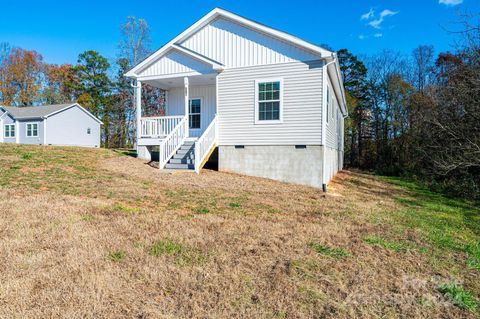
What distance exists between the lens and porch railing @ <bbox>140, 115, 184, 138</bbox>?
13.0 metres

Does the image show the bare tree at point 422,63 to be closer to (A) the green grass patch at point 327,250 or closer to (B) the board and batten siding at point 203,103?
(B) the board and batten siding at point 203,103

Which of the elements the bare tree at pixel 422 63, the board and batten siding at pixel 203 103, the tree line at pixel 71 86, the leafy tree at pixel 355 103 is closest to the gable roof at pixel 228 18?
the board and batten siding at pixel 203 103

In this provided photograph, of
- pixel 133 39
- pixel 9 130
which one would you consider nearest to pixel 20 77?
pixel 9 130

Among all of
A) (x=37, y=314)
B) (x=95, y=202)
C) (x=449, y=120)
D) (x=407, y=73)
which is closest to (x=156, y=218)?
(x=95, y=202)

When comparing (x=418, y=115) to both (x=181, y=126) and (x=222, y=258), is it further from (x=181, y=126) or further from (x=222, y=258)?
(x=222, y=258)

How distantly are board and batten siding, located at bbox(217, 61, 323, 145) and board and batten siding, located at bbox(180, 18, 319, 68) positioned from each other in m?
A: 0.26

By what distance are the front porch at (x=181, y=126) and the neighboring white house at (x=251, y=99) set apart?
0.14ft

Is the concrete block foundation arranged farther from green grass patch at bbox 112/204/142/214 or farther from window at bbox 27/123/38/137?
window at bbox 27/123/38/137

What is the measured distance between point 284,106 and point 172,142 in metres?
4.43

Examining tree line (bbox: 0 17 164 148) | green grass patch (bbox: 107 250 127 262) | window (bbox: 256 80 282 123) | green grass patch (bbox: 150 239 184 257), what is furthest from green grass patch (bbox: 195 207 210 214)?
tree line (bbox: 0 17 164 148)

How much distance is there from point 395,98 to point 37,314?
29467mm

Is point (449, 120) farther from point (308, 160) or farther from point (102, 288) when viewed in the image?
point (102, 288)

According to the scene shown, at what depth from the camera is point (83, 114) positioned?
1126 inches

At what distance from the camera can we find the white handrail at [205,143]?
36.1ft
